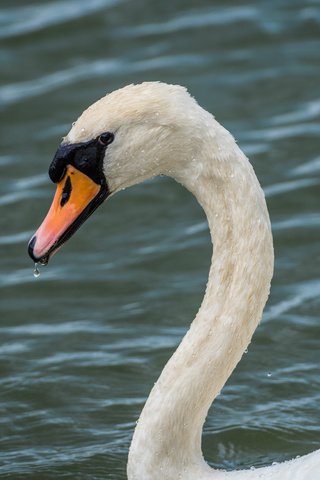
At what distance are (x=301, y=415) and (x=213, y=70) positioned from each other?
16.8 feet

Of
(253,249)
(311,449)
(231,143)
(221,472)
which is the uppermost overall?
(231,143)

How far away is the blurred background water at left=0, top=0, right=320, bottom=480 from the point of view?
711 cm

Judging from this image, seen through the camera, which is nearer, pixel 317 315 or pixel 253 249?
pixel 253 249

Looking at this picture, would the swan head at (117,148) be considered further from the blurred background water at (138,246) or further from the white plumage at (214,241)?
the blurred background water at (138,246)

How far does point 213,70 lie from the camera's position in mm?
11617

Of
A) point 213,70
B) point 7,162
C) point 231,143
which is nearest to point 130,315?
point 7,162

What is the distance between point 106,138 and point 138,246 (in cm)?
387

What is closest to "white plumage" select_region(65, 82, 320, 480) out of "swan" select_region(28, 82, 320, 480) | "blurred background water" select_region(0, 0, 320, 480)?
"swan" select_region(28, 82, 320, 480)

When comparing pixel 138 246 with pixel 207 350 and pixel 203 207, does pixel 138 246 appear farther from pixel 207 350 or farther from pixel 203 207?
pixel 203 207

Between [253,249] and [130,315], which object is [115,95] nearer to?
[253,249]

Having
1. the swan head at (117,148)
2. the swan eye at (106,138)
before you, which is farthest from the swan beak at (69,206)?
the swan eye at (106,138)

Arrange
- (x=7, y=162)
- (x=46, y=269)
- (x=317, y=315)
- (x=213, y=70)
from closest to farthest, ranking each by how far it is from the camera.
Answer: (x=317, y=315)
(x=46, y=269)
(x=7, y=162)
(x=213, y=70)

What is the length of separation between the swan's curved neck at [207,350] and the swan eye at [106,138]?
0.31 m

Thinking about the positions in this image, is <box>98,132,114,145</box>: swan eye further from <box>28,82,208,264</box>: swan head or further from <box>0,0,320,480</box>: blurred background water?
<box>0,0,320,480</box>: blurred background water
